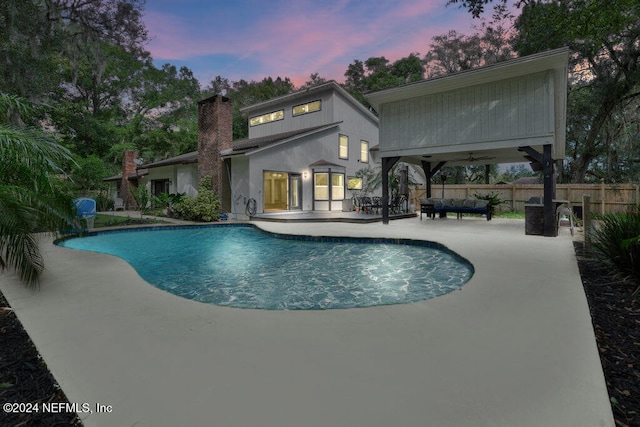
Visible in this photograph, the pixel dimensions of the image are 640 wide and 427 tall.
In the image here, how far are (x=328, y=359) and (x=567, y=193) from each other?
16.9 meters

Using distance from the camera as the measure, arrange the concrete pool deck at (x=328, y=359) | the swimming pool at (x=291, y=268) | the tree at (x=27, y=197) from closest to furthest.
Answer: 1. the concrete pool deck at (x=328, y=359)
2. the tree at (x=27, y=197)
3. the swimming pool at (x=291, y=268)

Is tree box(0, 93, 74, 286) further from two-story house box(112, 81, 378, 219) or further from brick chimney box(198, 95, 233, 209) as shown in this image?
brick chimney box(198, 95, 233, 209)

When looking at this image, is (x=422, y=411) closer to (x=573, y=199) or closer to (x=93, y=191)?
(x=573, y=199)

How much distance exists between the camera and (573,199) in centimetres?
1453

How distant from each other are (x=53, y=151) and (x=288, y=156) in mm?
12243

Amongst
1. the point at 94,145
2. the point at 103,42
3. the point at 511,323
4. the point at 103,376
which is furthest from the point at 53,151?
the point at 94,145

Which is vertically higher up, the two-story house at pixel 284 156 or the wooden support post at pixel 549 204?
the two-story house at pixel 284 156

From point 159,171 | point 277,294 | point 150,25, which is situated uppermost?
point 150,25

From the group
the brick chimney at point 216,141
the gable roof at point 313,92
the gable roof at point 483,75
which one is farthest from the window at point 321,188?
the gable roof at point 483,75

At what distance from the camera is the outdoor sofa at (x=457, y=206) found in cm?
1163

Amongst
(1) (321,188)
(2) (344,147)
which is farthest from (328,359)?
(2) (344,147)

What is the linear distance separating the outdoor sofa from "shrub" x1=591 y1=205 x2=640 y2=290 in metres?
6.47

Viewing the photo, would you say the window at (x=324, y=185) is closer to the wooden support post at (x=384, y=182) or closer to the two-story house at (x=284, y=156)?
the two-story house at (x=284, y=156)

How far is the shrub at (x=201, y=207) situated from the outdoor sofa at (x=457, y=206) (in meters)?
8.70
